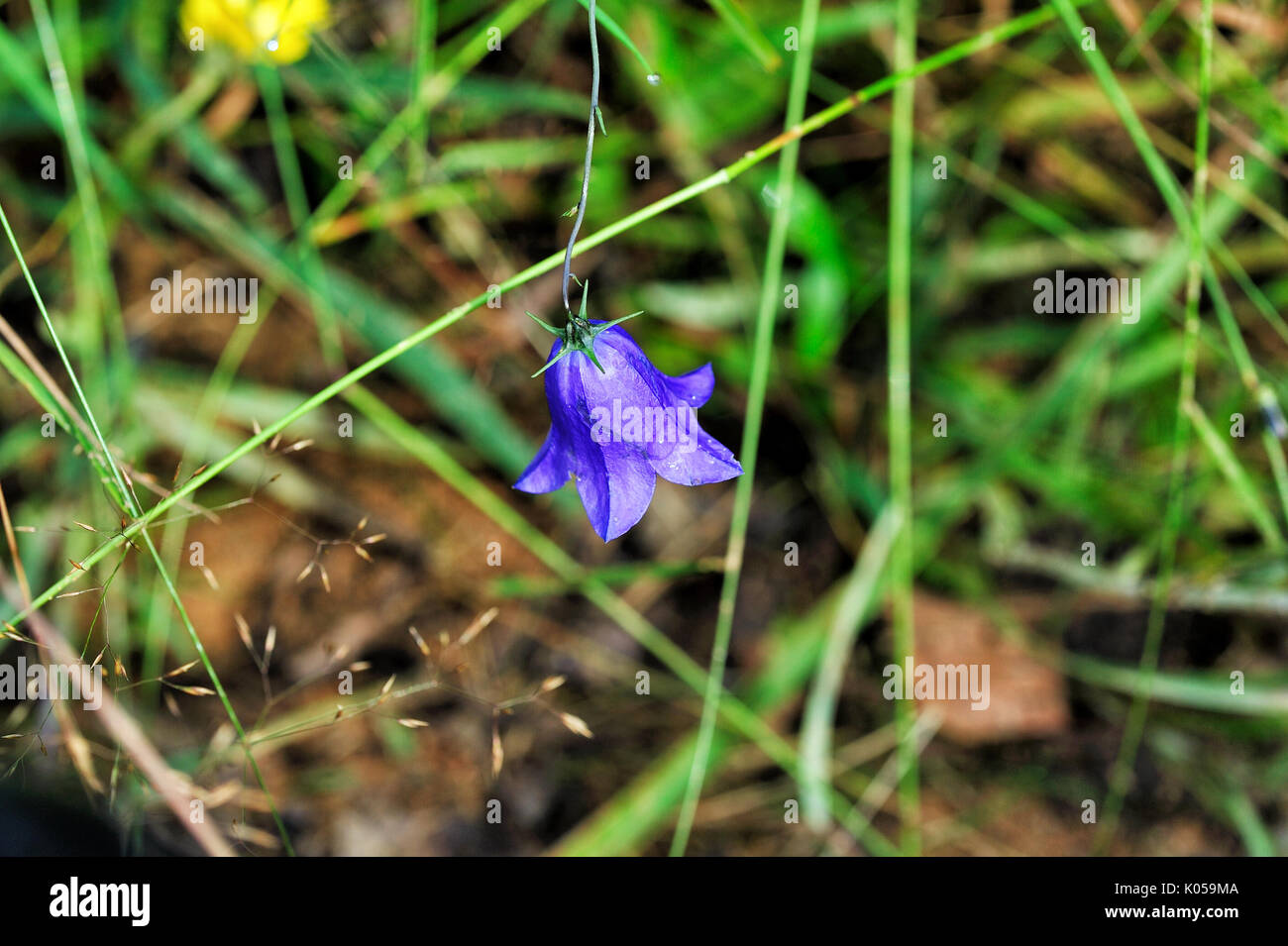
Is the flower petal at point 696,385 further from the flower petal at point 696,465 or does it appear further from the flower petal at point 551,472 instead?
the flower petal at point 551,472

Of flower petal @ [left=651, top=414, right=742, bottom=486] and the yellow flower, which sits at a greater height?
the yellow flower

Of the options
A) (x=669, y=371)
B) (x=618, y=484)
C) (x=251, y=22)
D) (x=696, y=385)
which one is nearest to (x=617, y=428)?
(x=618, y=484)

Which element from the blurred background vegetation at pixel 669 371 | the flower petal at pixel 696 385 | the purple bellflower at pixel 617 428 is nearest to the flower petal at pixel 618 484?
the purple bellflower at pixel 617 428

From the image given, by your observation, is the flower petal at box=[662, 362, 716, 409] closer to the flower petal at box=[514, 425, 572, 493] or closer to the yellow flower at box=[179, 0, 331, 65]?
the flower petal at box=[514, 425, 572, 493]

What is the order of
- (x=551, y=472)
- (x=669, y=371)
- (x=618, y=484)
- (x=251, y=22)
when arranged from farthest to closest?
(x=669, y=371) < (x=251, y=22) < (x=551, y=472) < (x=618, y=484)

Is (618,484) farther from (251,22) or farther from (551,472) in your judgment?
(251,22)

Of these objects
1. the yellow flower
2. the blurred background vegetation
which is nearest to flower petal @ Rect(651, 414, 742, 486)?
the blurred background vegetation
